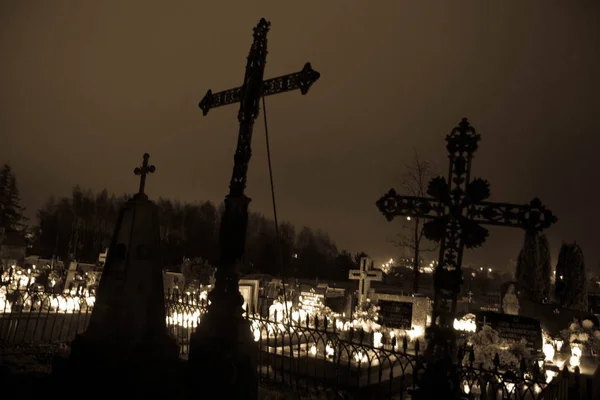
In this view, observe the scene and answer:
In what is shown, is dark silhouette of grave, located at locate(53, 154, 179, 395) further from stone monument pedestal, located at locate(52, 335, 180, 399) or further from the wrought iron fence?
the wrought iron fence

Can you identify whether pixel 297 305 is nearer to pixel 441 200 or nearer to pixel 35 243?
pixel 441 200

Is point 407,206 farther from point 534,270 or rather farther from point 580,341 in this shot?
point 534,270

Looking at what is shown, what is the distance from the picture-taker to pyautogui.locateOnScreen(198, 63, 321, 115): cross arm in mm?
6781

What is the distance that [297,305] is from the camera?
766 inches

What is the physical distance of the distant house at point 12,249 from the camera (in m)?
27.0

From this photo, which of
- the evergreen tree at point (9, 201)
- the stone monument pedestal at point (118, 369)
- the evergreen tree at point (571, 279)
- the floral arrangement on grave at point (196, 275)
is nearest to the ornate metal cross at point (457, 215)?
the stone monument pedestal at point (118, 369)

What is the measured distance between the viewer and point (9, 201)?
49.8 metres

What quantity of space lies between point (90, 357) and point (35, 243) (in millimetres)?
61075

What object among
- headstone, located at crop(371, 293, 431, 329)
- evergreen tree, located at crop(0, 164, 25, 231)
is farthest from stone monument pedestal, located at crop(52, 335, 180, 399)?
evergreen tree, located at crop(0, 164, 25, 231)

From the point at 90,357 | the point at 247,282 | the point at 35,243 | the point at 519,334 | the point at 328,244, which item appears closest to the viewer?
the point at 90,357

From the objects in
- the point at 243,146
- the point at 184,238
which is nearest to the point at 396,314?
the point at 243,146

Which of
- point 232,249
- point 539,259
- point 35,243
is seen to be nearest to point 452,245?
point 232,249

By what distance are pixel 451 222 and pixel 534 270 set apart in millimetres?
36331

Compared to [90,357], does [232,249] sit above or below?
above
